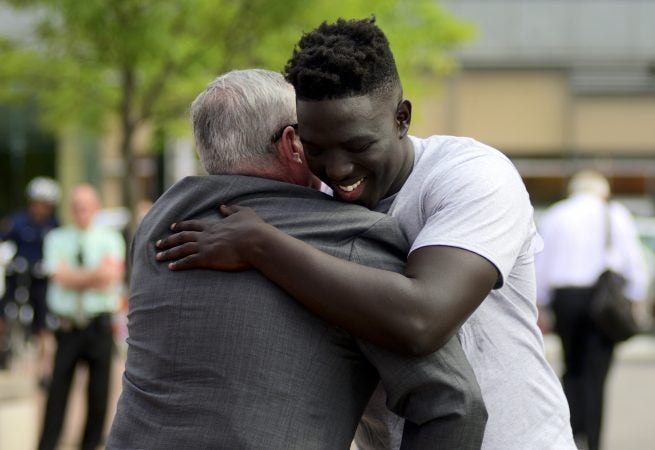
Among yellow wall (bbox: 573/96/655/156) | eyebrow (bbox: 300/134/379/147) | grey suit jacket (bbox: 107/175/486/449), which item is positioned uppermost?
eyebrow (bbox: 300/134/379/147)

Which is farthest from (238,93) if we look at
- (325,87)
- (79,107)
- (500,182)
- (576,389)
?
(79,107)

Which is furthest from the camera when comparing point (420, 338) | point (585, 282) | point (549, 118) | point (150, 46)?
point (549, 118)

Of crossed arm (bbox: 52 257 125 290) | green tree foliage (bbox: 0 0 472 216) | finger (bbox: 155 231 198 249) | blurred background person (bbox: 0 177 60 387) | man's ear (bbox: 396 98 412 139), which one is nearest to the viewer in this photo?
finger (bbox: 155 231 198 249)

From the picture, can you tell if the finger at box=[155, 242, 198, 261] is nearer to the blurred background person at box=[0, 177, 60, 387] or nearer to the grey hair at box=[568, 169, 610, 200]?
the grey hair at box=[568, 169, 610, 200]

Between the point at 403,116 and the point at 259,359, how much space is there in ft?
1.96

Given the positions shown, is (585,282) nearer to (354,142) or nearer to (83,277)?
(83,277)

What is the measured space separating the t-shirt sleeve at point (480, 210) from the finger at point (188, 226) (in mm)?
416

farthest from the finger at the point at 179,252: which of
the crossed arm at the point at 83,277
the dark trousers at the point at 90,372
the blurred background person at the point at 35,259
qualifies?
the blurred background person at the point at 35,259

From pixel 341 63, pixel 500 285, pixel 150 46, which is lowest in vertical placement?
pixel 150 46

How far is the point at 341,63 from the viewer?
99.2 inches

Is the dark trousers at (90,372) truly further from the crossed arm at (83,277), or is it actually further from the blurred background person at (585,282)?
the blurred background person at (585,282)

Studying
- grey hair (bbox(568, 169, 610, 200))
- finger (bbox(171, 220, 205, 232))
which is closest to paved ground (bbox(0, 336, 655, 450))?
grey hair (bbox(568, 169, 610, 200))

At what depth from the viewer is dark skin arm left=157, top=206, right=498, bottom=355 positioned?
2463 millimetres

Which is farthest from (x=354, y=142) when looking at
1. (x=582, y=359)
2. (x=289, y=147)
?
(x=582, y=359)
